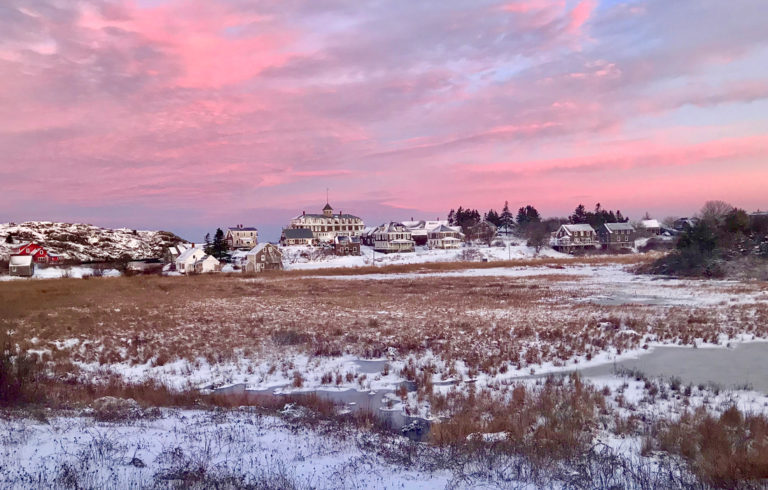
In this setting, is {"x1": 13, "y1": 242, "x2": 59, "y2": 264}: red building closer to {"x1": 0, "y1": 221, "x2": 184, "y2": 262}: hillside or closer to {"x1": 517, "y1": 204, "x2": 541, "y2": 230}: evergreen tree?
{"x1": 0, "y1": 221, "x2": 184, "y2": 262}: hillside

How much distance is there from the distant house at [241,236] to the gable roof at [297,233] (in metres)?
12.5

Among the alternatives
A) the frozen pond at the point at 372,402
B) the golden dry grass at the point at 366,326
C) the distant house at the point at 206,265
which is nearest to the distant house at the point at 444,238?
the distant house at the point at 206,265

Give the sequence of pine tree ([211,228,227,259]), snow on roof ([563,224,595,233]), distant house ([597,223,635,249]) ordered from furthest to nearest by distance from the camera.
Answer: distant house ([597,223,635,249])
snow on roof ([563,224,595,233])
pine tree ([211,228,227,259])

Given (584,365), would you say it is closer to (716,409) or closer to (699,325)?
(716,409)

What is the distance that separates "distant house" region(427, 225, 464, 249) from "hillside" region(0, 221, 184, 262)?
66132 mm

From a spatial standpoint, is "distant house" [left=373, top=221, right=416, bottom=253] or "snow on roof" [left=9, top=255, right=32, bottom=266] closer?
"snow on roof" [left=9, top=255, right=32, bottom=266]

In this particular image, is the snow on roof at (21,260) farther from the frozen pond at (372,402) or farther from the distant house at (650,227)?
the distant house at (650,227)

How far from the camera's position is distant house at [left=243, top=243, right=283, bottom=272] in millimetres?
83500

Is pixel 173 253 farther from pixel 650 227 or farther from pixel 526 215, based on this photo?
pixel 650 227

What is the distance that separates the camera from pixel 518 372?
49.0 ft

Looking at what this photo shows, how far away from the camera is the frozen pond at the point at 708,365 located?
43.9ft

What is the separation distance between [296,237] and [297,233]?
1.57 meters

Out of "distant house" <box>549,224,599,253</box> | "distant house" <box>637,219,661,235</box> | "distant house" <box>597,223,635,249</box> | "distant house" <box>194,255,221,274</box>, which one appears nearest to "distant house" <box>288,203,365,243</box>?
"distant house" <box>194,255,221,274</box>

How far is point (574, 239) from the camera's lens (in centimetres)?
11694
